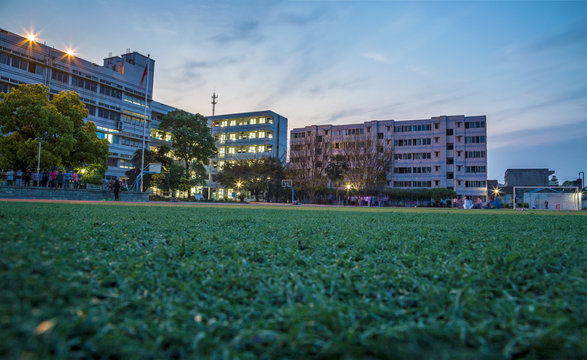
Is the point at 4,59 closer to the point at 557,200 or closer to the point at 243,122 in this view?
the point at 243,122

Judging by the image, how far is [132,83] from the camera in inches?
2552

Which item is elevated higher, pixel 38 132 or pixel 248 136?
pixel 248 136

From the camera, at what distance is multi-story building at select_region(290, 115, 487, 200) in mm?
65625

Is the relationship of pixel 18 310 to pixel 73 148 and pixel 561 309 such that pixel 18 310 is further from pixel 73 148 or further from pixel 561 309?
pixel 73 148

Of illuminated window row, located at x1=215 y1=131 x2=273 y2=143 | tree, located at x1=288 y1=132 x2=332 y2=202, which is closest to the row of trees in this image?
tree, located at x1=288 y1=132 x2=332 y2=202

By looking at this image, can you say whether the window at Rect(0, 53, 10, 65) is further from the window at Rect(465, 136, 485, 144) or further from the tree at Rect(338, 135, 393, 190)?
the window at Rect(465, 136, 485, 144)

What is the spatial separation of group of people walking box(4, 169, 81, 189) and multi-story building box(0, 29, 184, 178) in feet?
84.3

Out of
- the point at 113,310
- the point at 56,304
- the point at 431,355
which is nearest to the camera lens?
the point at 431,355

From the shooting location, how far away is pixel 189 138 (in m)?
45.8

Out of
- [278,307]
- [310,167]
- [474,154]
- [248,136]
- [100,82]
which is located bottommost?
[278,307]

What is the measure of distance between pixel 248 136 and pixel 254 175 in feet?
103

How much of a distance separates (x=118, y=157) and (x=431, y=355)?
6737cm

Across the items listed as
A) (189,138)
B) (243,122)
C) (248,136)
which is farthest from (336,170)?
(243,122)

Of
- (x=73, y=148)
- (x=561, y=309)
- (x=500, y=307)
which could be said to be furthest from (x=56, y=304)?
(x=73, y=148)
